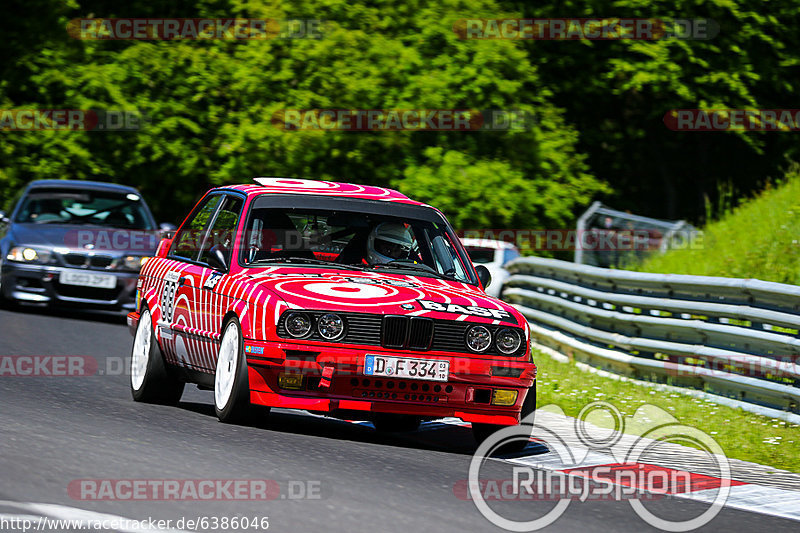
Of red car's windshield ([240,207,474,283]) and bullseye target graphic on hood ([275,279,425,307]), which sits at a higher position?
red car's windshield ([240,207,474,283])

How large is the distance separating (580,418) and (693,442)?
1.27m

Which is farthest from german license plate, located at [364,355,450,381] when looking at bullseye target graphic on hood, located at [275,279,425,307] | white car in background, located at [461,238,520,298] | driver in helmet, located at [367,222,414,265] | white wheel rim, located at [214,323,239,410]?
white car in background, located at [461,238,520,298]

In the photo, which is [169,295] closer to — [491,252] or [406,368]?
[406,368]

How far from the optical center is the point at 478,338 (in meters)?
8.63

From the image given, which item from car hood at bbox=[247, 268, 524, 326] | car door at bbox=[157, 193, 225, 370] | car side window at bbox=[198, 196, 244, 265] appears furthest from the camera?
car side window at bbox=[198, 196, 244, 265]

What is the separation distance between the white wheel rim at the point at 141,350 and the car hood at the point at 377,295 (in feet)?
5.59

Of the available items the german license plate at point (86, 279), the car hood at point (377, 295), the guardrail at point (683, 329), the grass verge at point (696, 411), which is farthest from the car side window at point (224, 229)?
the german license plate at point (86, 279)

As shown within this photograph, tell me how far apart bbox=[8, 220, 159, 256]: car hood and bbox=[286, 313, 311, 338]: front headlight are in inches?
376

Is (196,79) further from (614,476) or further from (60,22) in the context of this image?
(614,476)

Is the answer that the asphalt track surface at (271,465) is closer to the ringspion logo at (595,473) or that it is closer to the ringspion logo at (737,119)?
the ringspion logo at (595,473)

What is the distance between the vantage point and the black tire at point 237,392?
850cm

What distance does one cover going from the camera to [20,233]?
17594 millimetres

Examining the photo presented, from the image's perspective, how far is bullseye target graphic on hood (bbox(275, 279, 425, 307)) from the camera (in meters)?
8.48

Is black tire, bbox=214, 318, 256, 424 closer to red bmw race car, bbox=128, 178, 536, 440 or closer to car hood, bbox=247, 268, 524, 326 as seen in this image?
red bmw race car, bbox=128, 178, 536, 440
